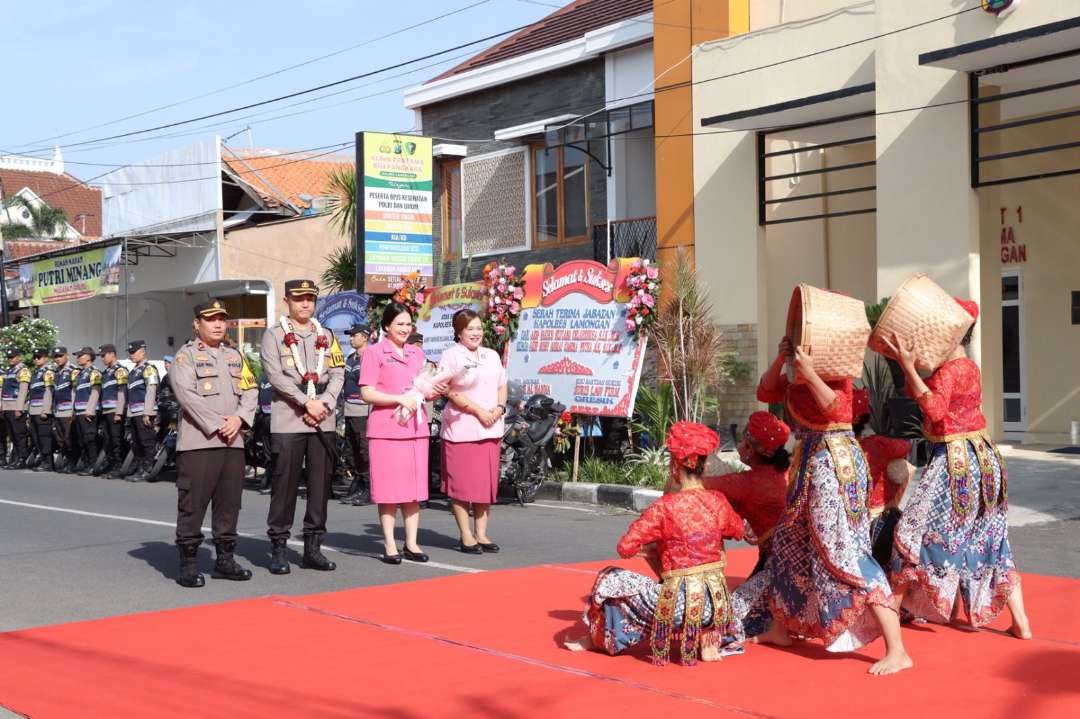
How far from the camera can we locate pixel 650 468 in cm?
1370

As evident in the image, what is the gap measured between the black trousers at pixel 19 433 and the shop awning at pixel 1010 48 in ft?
49.8

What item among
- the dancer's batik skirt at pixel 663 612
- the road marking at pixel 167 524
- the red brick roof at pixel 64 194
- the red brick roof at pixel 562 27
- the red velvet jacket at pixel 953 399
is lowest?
the road marking at pixel 167 524

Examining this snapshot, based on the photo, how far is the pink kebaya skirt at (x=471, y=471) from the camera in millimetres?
A: 9656

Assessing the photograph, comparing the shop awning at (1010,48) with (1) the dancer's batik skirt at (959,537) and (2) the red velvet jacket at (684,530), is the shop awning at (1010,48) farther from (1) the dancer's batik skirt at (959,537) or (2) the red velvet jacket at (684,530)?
(2) the red velvet jacket at (684,530)

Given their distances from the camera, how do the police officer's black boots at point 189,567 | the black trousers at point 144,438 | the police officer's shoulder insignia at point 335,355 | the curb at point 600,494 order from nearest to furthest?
the police officer's black boots at point 189,567 < the police officer's shoulder insignia at point 335,355 < the curb at point 600,494 < the black trousers at point 144,438

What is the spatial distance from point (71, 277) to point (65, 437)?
13.0m

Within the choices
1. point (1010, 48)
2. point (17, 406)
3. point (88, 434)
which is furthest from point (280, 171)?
point (1010, 48)

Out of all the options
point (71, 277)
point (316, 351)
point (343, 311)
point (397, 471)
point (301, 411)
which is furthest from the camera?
point (71, 277)

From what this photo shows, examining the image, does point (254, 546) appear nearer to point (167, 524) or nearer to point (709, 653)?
point (167, 524)

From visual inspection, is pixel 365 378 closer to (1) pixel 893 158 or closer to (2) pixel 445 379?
(2) pixel 445 379

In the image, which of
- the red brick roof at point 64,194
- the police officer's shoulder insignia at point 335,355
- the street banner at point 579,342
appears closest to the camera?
the police officer's shoulder insignia at point 335,355

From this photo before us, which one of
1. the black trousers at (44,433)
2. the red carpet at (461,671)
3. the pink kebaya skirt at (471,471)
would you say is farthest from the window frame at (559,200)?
the red carpet at (461,671)

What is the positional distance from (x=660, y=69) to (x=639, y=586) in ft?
48.1

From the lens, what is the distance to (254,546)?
10391 mm
